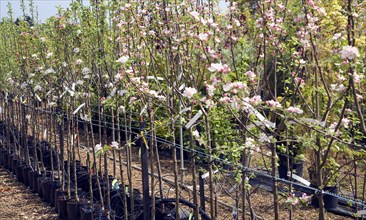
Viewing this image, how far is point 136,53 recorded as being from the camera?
4688 millimetres

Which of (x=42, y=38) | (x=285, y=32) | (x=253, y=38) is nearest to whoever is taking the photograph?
(x=285, y=32)

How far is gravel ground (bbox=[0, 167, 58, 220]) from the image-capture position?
235 inches

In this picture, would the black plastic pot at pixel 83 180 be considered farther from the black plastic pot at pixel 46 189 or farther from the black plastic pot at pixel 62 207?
the black plastic pot at pixel 62 207

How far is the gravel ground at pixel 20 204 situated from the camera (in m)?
5.96

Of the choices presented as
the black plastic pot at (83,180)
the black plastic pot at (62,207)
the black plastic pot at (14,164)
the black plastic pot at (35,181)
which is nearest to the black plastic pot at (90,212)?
the black plastic pot at (62,207)

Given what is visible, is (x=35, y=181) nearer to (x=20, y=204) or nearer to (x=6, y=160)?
(x=20, y=204)

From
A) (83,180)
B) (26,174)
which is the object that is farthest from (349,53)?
(26,174)

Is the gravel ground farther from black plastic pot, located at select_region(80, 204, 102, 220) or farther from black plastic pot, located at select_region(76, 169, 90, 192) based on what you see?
black plastic pot, located at select_region(80, 204, 102, 220)

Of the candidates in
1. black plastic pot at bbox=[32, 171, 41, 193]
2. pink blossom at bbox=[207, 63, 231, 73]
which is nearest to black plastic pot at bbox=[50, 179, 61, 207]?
black plastic pot at bbox=[32, 171, 41, 193]

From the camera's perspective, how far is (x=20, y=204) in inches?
253

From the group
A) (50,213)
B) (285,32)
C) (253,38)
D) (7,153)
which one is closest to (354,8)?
(285,32)

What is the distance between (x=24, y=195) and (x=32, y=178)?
0.29 meters

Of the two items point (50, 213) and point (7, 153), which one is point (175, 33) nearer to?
point (50, 213)

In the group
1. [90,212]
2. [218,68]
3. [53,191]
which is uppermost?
[218,68]
